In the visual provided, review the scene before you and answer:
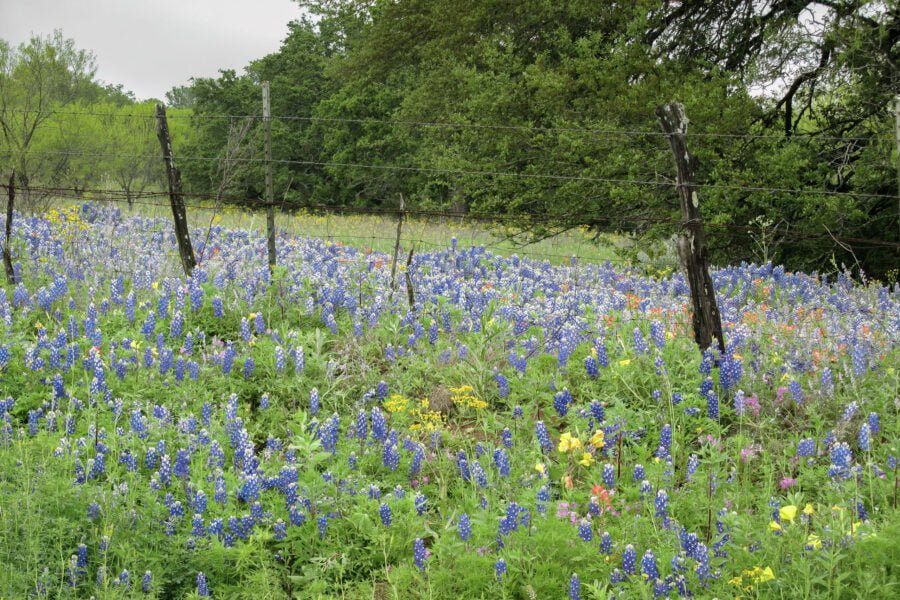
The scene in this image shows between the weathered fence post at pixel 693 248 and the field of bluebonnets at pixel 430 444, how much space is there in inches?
10.3

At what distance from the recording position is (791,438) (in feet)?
16.1

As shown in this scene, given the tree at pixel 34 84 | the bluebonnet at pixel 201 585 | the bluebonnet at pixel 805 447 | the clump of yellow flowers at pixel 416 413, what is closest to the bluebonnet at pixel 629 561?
the bluebonnet at pixel 805 447

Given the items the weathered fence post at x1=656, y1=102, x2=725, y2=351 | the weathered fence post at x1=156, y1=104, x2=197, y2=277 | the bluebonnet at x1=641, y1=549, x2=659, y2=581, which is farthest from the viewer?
the weathered fence post at x1=156, y1=104, x2=197, y2=277

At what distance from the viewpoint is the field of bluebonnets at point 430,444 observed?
3568 mm

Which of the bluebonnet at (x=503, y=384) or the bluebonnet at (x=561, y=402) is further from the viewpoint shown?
the bluebonnet at (x=503, y=384)

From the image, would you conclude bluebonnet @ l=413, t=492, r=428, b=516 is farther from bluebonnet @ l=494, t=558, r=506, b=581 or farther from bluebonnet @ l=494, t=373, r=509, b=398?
bluebonnet @ l=494, t=373, r=509, b=398

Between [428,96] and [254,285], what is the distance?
1256 centimetres

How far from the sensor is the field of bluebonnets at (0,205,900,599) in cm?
357

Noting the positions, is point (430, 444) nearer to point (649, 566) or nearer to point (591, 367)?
point (591, 367)

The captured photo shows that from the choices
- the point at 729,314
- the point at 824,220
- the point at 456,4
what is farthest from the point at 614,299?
the point at 456,4

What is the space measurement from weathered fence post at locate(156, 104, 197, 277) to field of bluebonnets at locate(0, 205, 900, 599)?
259 millimetres

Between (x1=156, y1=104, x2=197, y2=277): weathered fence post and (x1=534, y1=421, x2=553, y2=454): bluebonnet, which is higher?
(x1=156, y1=104, x2=197, y2=277): weathered fence post

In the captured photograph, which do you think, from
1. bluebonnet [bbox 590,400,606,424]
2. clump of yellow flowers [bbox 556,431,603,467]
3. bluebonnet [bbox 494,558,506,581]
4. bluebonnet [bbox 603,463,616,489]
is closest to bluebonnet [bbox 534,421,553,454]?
clump of yellow flowers [bbox 556,431,603,467]

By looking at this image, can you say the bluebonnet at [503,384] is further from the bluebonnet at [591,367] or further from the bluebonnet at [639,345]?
the bluebonnet at [639,345]
